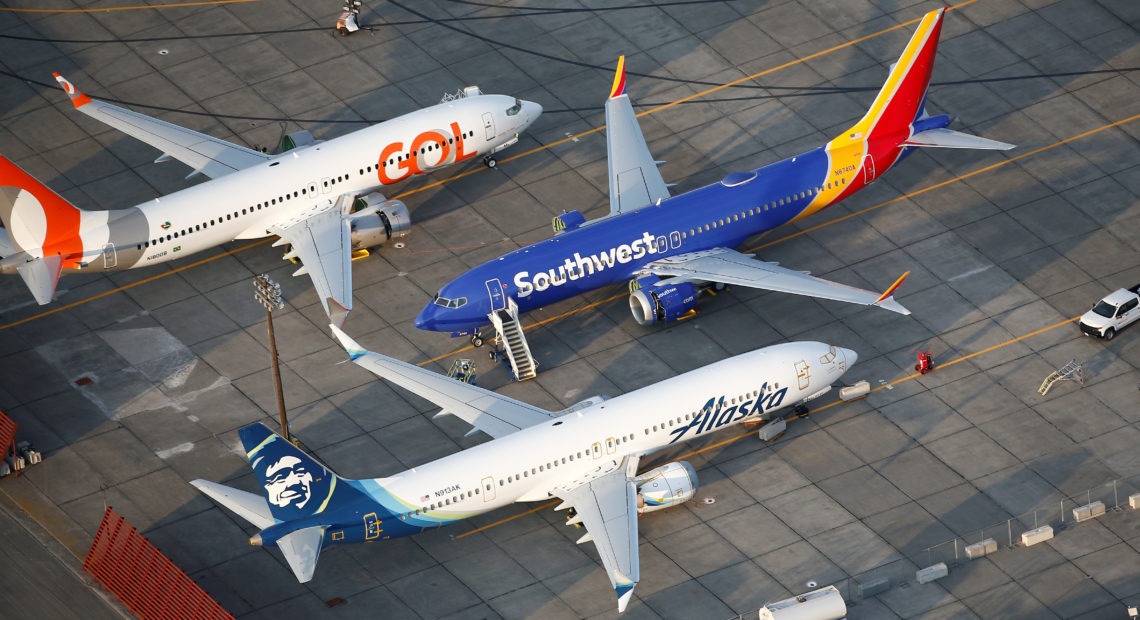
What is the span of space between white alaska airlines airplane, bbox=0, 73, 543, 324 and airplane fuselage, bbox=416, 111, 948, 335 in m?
6.05

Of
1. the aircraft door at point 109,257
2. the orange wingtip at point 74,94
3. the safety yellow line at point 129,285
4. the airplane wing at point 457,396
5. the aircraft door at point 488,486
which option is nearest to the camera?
the aircraft door at point 488,486

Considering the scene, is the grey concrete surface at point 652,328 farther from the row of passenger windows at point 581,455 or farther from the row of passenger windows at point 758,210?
Result: the row of passenger windows at point 758,210

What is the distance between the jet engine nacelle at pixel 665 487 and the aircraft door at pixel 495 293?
12312 mm

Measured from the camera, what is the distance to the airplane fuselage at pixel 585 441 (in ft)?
264

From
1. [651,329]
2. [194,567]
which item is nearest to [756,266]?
[651,329]

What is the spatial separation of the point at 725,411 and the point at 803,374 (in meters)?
3.92

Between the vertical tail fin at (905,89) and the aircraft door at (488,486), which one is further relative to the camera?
the vertical tail fin at (905,89)

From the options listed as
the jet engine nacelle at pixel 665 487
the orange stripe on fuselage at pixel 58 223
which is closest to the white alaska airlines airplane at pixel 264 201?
the orange stripe on fuselage at pixel 58 223

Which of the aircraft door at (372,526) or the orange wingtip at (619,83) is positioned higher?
the orange wingtip at (619,83)

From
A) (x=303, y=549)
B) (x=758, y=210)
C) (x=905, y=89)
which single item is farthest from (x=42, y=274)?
(x=905, y=89)

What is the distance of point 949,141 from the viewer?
3853 inches

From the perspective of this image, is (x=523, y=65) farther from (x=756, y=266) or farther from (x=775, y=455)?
(x=775, y=455)

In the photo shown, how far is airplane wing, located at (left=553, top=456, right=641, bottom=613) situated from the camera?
7781 centimetres

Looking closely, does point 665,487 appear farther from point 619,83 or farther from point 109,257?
point 109,257
